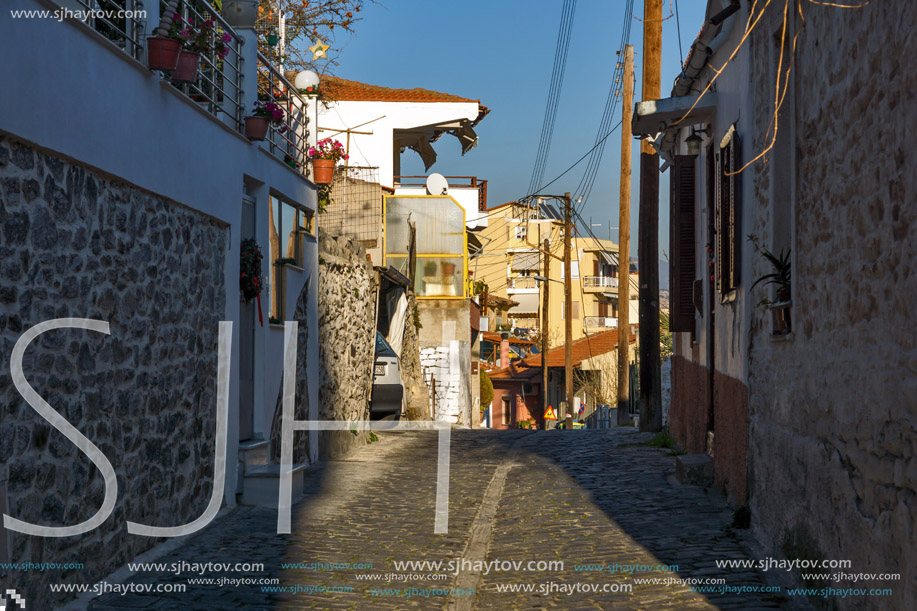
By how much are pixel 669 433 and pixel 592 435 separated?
2170 mm

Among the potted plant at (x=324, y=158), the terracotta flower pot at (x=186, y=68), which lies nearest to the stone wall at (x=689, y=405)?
the potted plant at (x=324, y=158)

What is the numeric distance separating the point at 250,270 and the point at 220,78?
6.68 ft

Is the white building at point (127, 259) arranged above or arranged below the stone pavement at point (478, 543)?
above

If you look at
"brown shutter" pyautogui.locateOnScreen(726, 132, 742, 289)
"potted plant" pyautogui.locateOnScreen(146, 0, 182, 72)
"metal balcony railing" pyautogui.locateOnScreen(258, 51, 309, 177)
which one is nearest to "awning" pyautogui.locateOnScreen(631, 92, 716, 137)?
"brown shutter" pyautogui.locateOnScreen(726, 132, 742, 289)

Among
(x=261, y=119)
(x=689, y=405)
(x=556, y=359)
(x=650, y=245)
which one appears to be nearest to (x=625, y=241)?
(x=650, y=245)

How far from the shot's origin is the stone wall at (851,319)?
4586 millimetres

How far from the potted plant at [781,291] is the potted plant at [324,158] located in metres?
7.50

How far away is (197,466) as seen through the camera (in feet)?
29.6

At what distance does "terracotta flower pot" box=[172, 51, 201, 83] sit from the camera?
8.12m

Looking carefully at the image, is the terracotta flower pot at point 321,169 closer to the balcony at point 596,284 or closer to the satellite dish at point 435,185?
the satellite dish at point 435,185

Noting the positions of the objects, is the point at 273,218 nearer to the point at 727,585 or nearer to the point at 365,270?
the point at 365,270

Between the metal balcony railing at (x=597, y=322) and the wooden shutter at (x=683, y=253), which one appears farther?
the metal balcony railing at (x=597, y=322)

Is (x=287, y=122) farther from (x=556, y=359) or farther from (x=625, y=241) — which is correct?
(x=556, y=359)

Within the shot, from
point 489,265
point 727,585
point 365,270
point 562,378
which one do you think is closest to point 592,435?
point 365,270
